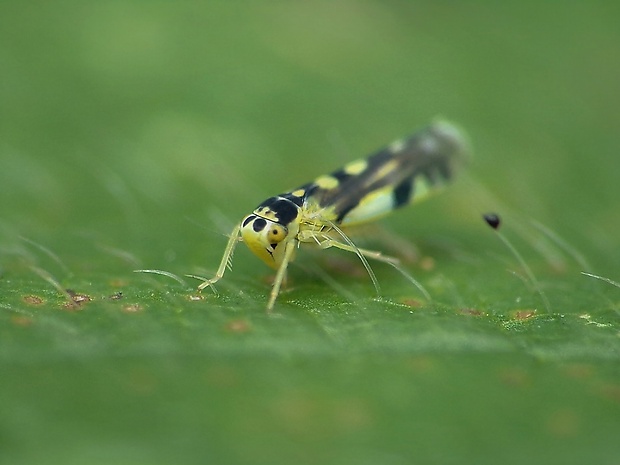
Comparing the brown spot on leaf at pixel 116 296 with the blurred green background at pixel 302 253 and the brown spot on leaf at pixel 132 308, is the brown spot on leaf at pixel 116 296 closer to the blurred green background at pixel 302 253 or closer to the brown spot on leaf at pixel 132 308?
the blurred green background at pixel 302 253

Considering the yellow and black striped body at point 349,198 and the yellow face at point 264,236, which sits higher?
the yellow and black striped body at point 349,198

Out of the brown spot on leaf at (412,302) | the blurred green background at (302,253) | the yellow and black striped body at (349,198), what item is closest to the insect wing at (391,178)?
the yellow and black striped body at (349,198)

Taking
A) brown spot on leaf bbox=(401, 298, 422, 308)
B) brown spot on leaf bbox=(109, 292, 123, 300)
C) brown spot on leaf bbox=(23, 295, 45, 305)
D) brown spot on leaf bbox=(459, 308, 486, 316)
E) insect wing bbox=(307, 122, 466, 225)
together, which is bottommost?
brown spot on leaf bbox=(23, 295, 45, 305)

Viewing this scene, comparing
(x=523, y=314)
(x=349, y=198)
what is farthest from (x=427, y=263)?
(x=523, y=314)

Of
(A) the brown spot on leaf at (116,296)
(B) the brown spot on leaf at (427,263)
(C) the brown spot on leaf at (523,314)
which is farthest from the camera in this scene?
(B) the brown spot on leaf at (427,263)

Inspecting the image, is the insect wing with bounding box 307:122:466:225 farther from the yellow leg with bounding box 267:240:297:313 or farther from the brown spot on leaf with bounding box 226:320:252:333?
the brown spot on leaf with bounding box 226:320:252:333

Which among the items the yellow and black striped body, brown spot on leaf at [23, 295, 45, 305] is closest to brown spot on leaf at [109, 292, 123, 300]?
brown spot on leaf at [23, 295, 45, 305]
